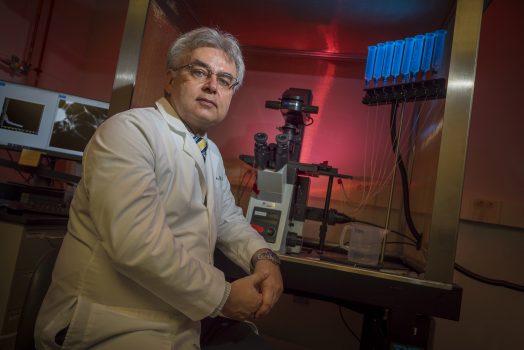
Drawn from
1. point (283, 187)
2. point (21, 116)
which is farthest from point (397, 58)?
point (21, 116)

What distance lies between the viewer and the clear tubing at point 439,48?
1.28m

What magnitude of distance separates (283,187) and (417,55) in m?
0.72

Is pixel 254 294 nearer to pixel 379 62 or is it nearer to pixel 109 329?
pixel 109 329

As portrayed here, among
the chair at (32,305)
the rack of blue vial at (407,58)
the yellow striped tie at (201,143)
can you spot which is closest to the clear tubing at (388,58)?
the rack of blue vial at (407,58)

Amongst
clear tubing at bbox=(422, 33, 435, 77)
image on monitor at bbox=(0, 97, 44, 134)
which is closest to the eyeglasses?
clear tubing at bbox=(422, 33, 435, 77)

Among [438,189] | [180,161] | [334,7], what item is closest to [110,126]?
[180,161]

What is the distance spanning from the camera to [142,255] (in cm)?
72

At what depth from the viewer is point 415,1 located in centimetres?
133

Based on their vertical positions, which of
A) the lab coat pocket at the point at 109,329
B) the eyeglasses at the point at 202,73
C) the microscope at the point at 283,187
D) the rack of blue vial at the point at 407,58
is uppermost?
the rack of blue vial at the point at 407,58

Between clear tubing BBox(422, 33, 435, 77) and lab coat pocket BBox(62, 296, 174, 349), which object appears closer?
lab coat pocket BBox(62, 296, 174, 349)

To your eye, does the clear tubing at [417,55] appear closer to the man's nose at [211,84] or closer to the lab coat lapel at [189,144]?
the man's nose at [211,84]

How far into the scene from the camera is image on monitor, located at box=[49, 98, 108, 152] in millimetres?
1913

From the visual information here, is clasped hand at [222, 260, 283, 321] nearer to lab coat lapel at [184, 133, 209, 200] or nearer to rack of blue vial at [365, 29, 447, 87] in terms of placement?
lab coat lapel at [184, 133, 209, 200]

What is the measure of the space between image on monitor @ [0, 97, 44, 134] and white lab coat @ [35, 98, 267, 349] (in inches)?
51.9
